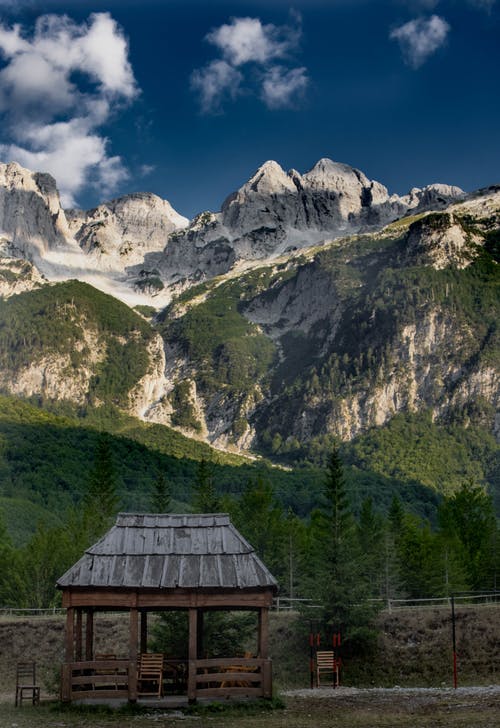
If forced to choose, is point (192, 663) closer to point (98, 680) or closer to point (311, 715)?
point (98, 680)

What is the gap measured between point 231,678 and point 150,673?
3.47 meters

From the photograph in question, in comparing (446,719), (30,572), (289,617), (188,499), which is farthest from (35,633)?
(188,499)

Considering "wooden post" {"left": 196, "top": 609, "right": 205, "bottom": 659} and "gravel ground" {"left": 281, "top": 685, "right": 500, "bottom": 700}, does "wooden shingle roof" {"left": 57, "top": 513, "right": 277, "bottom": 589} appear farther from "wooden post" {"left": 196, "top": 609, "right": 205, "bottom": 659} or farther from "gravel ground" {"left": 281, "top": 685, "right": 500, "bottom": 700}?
"gravel ground" {"left": 281, "top": 685, "right": 500, "bottom": 700}

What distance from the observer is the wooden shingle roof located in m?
36.3

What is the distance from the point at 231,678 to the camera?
3662 cm

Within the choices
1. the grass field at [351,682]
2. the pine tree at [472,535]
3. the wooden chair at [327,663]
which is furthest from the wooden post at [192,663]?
the pine tree at [472,535]

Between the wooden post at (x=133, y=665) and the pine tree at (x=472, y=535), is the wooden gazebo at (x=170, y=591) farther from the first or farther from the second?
the pine tree at (x=472, y=535)

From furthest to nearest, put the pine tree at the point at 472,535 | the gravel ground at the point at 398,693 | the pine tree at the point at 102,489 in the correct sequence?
the pine tree at the point at 102,489 → the pine tree at the point at 472,535 → the gravel ground at the point at 398,693

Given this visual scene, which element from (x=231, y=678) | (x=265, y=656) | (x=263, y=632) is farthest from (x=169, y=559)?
(x=265, y=656)

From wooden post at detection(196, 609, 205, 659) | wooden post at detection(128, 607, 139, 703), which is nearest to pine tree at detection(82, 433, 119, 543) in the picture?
wooden post at detection(196, 609, 205, 659)

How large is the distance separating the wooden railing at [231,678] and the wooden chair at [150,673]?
1.50 meters

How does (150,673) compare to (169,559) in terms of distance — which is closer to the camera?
(150,673)

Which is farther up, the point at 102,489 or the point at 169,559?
the point at 102,489

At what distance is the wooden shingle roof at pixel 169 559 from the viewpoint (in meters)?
36.3
